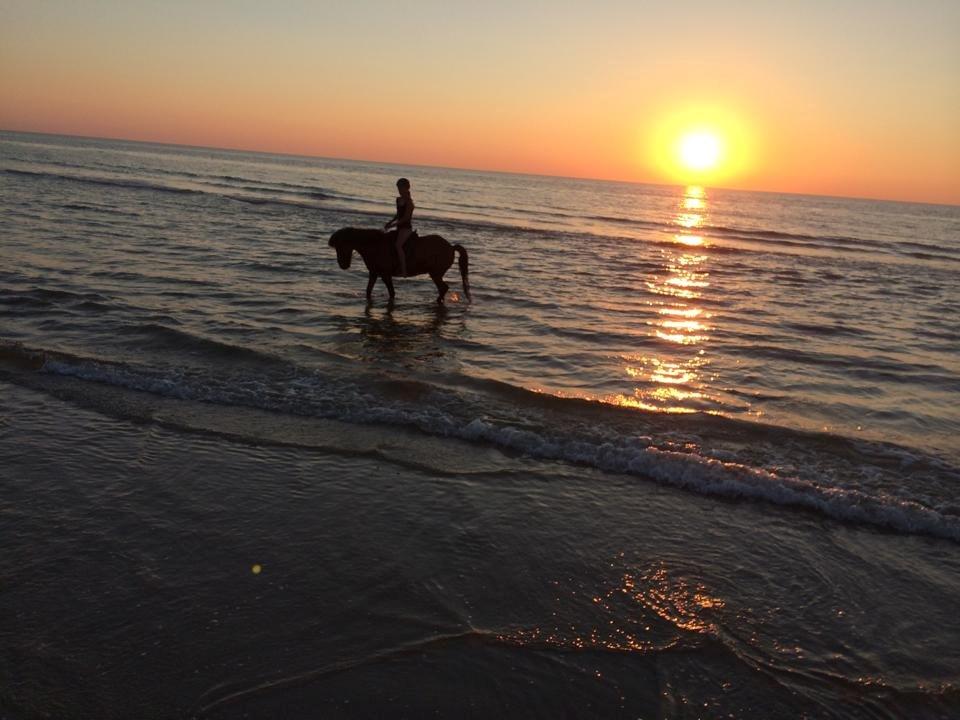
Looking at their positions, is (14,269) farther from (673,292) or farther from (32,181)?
(32,181)

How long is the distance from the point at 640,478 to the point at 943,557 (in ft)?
7.32

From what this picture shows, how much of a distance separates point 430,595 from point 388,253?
1029 cm

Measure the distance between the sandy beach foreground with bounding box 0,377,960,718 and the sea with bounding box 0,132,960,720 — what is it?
0.06 ft

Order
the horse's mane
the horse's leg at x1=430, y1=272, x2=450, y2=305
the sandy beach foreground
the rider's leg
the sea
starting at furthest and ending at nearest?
the horse's leg at x1=430, y1=272, x2=450, y2=305
the horse's mane
the rider's leg
the sea
the sandy beach foreground

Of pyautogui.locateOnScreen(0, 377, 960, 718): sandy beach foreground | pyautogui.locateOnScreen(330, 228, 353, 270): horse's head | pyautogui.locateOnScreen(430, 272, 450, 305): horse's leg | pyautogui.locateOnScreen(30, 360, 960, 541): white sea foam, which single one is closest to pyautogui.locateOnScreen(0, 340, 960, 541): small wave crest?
pyautogui.locateOnScreen(30, 360, 960, 541): white sea foam

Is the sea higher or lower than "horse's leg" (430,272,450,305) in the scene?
lower

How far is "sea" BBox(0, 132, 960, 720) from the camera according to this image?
11.0 feet

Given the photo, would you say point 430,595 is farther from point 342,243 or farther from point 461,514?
point 342,243

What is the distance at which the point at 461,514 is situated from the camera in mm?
5008

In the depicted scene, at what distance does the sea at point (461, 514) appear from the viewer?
11.0 ft

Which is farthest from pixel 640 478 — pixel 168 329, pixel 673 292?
pixel 673 292

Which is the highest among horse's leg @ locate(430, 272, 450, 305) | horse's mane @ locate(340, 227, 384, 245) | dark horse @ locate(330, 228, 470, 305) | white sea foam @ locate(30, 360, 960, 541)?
horse's mane @ locate(340, 227, 384, 245)

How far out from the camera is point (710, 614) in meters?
3.96

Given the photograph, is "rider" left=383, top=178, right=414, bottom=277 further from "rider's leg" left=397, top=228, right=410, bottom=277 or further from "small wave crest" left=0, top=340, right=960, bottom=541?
"small wave crest" left=0, top=340, right=960, bottom=541
